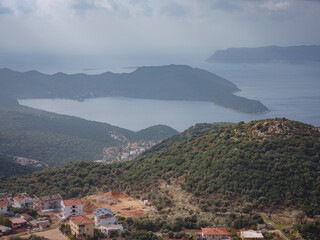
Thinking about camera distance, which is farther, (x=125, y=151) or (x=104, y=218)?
(x=125, y=151)

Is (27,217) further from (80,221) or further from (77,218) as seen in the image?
(80,221)

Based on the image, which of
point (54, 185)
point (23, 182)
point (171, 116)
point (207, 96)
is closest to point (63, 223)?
point (54, 185)

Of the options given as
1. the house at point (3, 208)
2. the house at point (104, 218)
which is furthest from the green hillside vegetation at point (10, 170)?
the house at point (104, 218)

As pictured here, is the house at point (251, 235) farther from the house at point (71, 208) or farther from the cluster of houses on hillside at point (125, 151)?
the cluster of houses on hillside at point (125, 151)

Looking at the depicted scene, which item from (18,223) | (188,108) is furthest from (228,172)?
(188,108)

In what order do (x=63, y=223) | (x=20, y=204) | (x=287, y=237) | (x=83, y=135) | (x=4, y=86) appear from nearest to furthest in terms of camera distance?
(x=287, y=237) → (x=63, y=223) → (x=20, y=204) → (x=83, y=135) → (x=4, y=86)

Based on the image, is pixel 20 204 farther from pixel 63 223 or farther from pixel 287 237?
pixel 287 237

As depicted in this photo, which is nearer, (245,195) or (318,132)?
(245,195)
